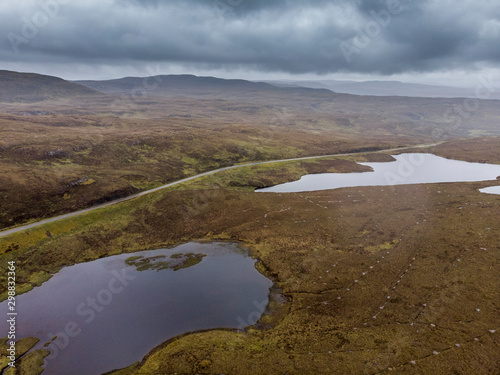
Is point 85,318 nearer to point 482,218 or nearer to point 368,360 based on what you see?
point 368,360

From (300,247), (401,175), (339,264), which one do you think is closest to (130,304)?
(300,247)

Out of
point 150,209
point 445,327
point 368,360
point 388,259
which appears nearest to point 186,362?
point 368,360

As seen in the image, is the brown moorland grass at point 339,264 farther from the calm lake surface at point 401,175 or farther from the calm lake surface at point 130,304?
the calm lake surface at point 401,175

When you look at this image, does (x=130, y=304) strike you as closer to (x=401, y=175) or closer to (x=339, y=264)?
(x=339, y=264)

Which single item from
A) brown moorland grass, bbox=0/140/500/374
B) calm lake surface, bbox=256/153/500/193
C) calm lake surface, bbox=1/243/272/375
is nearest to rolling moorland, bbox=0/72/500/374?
brown moorland grass, bbox=0/140/500/374

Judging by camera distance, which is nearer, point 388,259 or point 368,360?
point 368,360

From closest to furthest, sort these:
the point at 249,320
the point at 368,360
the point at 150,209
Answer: the point at 368,360 → the point at 249,320 → the point at 150,209

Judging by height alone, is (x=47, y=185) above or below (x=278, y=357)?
above
